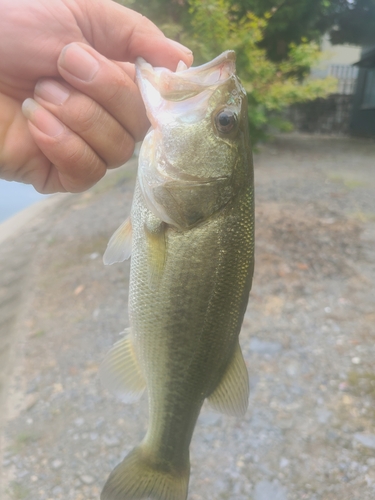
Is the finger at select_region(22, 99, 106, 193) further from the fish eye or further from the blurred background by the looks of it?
the blurred background

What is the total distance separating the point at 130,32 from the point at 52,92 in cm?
36

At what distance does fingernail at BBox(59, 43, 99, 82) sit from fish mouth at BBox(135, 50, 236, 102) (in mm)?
192

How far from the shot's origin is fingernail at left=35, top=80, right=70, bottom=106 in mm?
1539

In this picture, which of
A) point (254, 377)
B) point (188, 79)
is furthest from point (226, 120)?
point (254, 377)

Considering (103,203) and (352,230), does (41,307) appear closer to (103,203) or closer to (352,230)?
(103,203)

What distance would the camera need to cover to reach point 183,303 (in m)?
1.40

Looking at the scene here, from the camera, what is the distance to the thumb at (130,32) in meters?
1.53

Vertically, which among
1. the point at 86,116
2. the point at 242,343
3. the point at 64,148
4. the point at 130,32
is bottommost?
the point at 242,343

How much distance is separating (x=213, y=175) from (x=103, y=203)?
6459 millimetres

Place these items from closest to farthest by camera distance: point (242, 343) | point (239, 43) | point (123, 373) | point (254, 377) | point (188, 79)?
point (188, 79) → point (123, 373) → point (254, 377) → point (242, 343) → point (239, 43)

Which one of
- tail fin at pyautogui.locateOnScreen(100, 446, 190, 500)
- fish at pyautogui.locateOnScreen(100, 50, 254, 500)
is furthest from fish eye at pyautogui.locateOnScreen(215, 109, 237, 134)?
tail fin at pyautogui.locateOnScreen(100, 446, 190, 500)

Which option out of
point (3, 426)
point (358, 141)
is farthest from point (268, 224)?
point (358, 141)

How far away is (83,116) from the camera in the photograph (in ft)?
5.14

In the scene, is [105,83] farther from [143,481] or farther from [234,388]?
[143,481]
